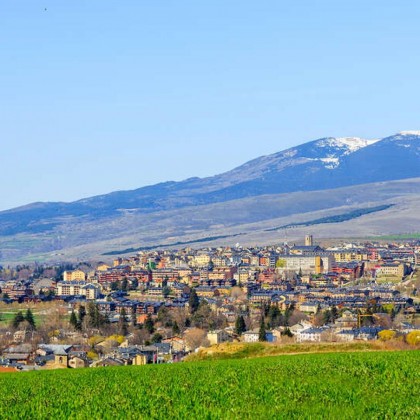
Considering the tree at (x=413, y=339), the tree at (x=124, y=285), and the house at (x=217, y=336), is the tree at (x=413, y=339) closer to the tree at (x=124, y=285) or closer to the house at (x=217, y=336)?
the house at (x=217, y=336)

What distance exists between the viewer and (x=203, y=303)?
338 ft

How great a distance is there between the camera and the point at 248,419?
53.3 feet

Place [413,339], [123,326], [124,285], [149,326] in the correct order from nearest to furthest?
[413,339] < [149,326] < [123,326] < [124,285]

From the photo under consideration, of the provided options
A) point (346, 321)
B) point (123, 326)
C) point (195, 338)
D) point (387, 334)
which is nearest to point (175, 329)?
point (123, 326)

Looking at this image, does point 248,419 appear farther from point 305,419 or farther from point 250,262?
point 250,262

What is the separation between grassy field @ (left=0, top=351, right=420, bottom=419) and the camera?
55.5 ft

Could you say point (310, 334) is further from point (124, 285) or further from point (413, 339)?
point (124, 285)

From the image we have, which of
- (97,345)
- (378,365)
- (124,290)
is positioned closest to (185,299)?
(124,290)

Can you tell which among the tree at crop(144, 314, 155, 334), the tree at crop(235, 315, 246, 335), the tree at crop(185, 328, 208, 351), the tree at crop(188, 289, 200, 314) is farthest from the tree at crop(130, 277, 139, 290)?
the tree at crop(235, 315, 246, 335)

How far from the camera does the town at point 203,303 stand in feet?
226

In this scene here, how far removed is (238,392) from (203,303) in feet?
273

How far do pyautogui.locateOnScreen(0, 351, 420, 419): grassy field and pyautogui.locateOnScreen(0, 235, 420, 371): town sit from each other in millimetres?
22272

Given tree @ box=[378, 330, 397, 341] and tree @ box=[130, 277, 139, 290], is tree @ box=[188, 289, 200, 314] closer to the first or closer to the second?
tree @ box=[378, 330, 397, 341]

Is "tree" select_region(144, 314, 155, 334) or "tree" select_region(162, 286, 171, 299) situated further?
"tree" select_region(162, 286, 171, 299)
